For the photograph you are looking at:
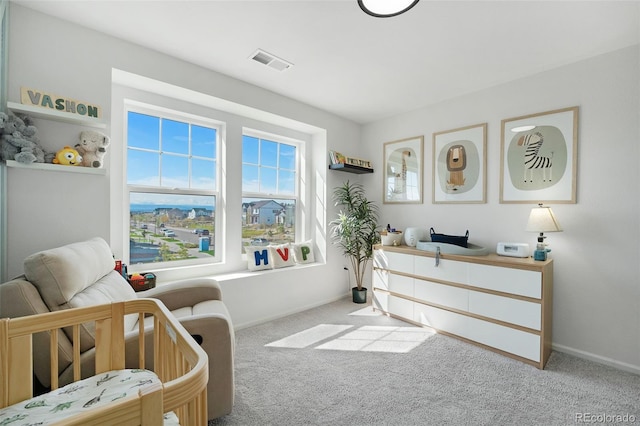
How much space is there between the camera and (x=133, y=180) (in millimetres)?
2561

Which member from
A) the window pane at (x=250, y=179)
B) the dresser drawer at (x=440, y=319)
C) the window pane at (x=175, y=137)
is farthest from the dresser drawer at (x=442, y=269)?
the window pane at (x=175, y=137)

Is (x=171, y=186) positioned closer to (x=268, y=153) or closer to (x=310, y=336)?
(x=268, y=153)

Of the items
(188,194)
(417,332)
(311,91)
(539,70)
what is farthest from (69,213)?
(539,70)

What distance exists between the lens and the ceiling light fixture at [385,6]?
154cm

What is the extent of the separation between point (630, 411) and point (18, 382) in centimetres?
321

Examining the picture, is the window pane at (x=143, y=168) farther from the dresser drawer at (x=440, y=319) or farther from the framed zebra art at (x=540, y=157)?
the framed zebra art at (x=540, y=157)

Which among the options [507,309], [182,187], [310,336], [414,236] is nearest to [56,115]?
[182,187]

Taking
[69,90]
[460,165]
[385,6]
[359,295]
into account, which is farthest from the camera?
[359,295]

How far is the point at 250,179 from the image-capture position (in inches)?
134

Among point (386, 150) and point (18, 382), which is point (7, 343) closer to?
point (18, 382)

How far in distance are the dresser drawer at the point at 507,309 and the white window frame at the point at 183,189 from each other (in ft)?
8.64

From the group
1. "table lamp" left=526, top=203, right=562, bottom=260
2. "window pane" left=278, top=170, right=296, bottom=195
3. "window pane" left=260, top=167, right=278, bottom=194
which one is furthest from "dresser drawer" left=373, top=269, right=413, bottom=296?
"window pane" left=260, top=167, right=278, bottom=194

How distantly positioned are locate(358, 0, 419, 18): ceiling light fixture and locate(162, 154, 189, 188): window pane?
2.21 meters

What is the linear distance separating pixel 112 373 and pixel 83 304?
356 mm
